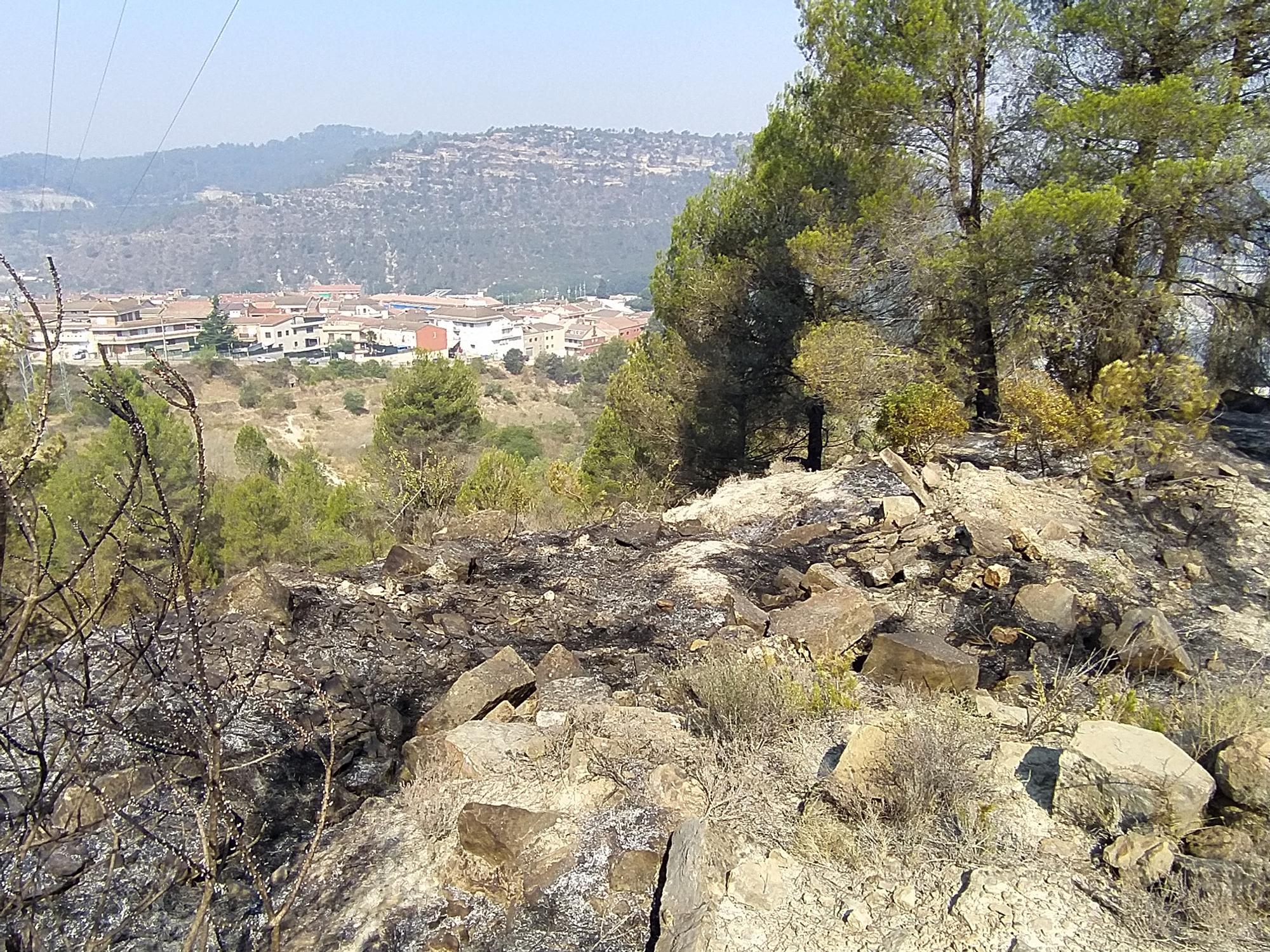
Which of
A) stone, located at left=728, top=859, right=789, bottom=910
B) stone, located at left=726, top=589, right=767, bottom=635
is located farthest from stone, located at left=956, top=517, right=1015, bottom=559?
stone, located at left=728, top=859, right=789, bottom=910

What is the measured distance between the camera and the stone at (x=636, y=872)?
3510mm

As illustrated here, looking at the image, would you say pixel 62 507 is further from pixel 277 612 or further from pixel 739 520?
pixel 739 520

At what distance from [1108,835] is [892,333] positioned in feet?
28.8

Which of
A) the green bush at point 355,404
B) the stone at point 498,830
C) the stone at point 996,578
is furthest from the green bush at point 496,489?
the green bush at point 355,404

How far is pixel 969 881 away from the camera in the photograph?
3217mm

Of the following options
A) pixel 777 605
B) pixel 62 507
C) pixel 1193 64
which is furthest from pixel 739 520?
pixel 62 507

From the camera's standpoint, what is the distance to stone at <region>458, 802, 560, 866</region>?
3662mm

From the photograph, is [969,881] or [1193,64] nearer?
A: [969,881]

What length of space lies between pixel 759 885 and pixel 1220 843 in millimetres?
1680

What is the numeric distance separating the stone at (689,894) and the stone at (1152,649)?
3.16 meters

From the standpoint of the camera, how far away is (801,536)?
8422mm

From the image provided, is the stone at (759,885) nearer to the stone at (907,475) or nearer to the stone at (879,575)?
the stone at (879,575)

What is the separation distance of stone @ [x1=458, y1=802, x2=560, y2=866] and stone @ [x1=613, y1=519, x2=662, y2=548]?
186 inches

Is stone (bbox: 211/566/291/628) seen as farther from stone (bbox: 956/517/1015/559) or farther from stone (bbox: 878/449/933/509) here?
stone (bbox: 878/449/933/509)
